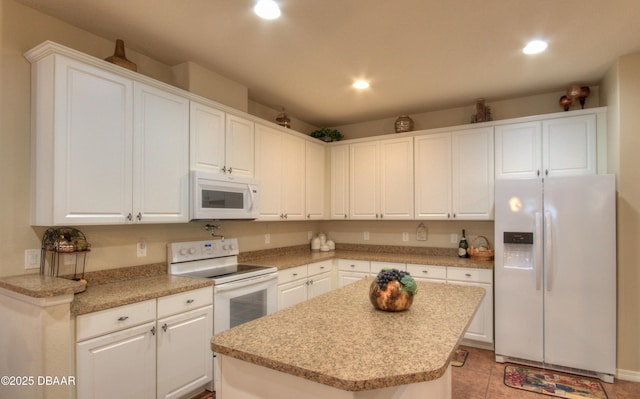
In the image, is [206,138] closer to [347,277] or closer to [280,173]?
[280,173]

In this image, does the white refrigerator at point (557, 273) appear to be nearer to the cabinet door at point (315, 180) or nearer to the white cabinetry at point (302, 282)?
the white cabinetry at point (302, 282)

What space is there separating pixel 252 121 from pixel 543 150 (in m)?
2.89

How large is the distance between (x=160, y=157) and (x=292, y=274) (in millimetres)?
1696

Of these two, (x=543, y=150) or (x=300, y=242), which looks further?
(x=300, y=242)

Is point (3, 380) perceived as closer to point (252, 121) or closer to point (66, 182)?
point (66, 182)

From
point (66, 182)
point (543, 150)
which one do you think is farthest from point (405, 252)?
point (66, 182)

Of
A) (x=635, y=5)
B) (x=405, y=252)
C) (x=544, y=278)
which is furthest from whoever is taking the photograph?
(x=405, y=252)

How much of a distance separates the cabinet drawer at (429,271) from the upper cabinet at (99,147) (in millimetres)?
2452

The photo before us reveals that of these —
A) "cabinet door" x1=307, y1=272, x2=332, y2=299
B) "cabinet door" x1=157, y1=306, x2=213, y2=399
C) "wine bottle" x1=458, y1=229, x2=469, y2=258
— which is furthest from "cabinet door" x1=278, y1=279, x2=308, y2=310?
Result: "wine bottle" x1=458, y1=229, x2=469, y2=258

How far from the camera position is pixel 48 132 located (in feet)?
6.53

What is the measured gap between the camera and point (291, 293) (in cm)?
345

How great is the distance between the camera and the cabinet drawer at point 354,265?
13.1 ft

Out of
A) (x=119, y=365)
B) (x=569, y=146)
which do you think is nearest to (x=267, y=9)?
(x=119, y=365)

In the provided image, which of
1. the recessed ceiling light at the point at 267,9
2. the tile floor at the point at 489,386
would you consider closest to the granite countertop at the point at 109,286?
the recessed ceiling light at the point at 267,9
